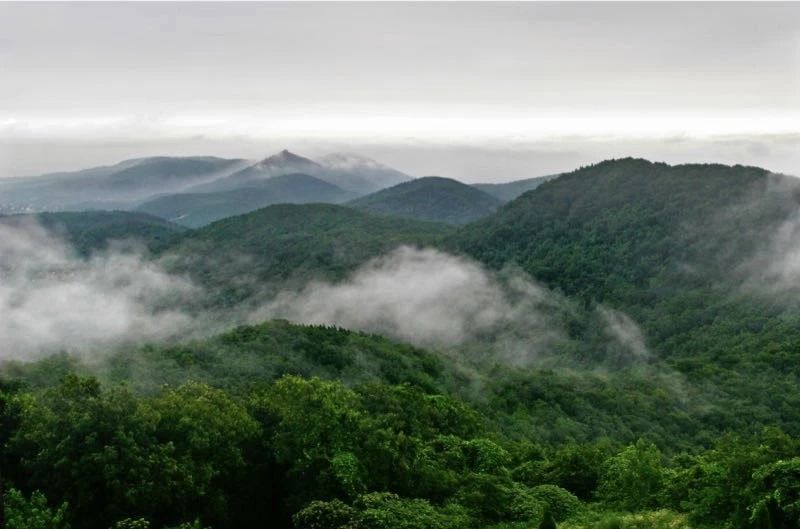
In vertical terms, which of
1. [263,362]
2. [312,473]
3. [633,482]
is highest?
[312,473]

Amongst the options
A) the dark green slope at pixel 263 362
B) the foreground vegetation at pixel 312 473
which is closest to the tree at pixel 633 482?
the foreground vegetation at pixel 312 473

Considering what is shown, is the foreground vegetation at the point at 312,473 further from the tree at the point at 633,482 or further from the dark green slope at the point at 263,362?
the dark green slope at the point at 263,362

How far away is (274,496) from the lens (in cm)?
3331

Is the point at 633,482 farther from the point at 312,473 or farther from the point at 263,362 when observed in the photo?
the point at 263,362

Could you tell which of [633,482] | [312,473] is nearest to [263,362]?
[312,473]

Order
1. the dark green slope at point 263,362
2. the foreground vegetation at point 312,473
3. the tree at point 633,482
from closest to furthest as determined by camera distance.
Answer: the foreground vegetation at point 312,473 < the tree at point 633,482 < the dark green slope at point 263,362

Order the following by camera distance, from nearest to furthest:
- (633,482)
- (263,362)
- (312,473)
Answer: (633,482), (312,473), (263,362)

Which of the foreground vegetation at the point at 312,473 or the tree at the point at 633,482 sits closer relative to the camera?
the foreground vegetation at the point at 312,473

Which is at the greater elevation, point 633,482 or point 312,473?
point 312,473

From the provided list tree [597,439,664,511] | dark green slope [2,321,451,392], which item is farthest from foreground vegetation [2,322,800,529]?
dark green slope [2,321,451,392]

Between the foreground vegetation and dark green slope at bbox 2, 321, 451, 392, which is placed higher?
the foreground vegetation

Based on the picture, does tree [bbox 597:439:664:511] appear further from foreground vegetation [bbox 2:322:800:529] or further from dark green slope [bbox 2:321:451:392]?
dark green slope [bbox 2:321:451:392]

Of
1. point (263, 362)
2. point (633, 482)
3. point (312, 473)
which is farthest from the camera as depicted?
point (263, 362)

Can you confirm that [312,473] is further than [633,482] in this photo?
Yes
